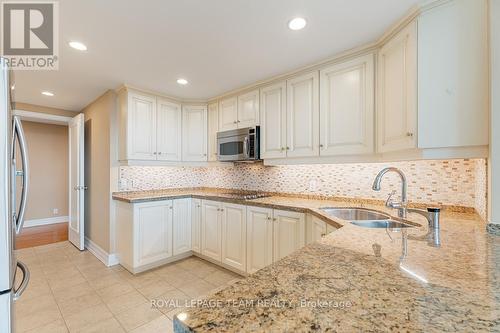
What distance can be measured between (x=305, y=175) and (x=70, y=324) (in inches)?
101

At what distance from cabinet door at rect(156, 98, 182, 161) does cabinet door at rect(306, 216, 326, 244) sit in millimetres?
2203

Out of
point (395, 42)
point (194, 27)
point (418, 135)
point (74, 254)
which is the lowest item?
point (74, 254)

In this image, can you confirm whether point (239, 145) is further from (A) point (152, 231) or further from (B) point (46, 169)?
(B) point (46, 169)

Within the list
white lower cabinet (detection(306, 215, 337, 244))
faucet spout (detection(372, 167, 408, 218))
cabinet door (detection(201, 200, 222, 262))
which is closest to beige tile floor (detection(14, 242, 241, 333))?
cabinet door (detection(201, 200, 222, 262))

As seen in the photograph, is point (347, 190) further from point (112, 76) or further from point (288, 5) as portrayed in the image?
point (112, 76)

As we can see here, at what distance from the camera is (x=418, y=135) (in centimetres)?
141

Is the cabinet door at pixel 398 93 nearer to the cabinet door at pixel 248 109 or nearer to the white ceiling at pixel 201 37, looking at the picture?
the white ceiling at pixel 201 37

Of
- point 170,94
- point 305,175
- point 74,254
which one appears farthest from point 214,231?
point 74,254

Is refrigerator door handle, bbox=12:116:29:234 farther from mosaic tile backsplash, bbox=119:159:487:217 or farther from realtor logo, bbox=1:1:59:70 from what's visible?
mosaic tile backsplash, bbox=119:159:487:217

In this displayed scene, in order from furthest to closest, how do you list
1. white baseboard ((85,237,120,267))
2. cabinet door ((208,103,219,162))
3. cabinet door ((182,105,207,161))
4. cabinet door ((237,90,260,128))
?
cabinet door ((182,105,207,161)) < cabinet door ((208,103,219,162)) < white baseboard ((85,237,120,267)) < cabinet door ((237,90,260,128))

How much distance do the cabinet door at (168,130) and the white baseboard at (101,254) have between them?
144 centimetres

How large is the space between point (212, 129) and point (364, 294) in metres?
3.08

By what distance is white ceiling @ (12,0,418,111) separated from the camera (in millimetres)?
1479

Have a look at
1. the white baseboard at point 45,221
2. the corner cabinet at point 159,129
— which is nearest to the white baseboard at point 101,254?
the corner cabinet at point 159,129
